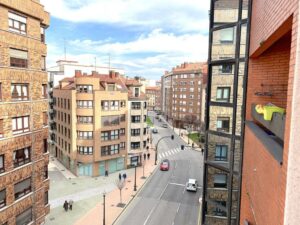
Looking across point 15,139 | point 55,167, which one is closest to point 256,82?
point 15,139

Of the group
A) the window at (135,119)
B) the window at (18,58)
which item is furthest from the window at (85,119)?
the window at (18,58)

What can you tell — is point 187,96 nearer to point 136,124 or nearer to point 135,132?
point 136,124

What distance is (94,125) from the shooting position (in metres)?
35.7

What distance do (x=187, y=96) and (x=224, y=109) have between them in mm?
72876

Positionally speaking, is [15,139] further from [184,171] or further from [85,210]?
[184,171]

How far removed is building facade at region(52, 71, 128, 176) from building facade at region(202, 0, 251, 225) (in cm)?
2475

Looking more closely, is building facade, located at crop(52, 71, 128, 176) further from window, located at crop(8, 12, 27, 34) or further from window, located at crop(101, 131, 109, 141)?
window, located at crop(8, 12, 27, 34)

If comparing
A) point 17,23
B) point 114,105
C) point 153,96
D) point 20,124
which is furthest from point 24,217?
point 153,96

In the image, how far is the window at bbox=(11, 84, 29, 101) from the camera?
16.3 meters

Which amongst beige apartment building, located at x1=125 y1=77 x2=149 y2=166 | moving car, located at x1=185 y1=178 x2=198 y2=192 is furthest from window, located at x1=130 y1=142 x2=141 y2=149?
moving car, located at x1=185 y1=178 x2=198 y2=192

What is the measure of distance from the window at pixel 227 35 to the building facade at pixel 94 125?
25.7 m

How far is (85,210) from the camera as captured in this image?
88.3 ft

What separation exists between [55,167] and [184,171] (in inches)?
845

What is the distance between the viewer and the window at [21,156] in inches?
659
